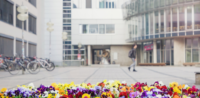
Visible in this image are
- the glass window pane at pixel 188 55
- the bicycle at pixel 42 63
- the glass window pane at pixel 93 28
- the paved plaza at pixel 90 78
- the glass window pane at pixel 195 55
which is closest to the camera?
the paved plaza at pixel 90 78

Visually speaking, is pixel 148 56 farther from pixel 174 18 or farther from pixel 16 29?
pixel 16 29

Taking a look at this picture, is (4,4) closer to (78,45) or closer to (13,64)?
(13,64)

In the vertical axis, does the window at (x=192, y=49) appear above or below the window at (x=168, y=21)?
below

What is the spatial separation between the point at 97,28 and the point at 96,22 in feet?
3.90

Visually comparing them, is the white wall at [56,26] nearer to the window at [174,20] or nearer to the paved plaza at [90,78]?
the window at [174,20]

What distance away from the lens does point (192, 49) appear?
3350 cm

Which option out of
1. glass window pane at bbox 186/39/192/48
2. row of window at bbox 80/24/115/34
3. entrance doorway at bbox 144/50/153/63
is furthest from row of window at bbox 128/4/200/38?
row of window at bbox 80/24/115/34

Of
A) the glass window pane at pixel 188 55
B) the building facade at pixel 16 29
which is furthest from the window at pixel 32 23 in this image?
the glass window pane at pixel 188 55

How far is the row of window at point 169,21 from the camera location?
3116 centimetres

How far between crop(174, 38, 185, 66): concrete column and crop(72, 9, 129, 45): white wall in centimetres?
1293

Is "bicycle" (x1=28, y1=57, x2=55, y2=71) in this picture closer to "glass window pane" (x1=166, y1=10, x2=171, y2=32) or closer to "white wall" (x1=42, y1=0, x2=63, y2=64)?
"glass window pane" (x1=166, y1=10, x2=171, y2=32)

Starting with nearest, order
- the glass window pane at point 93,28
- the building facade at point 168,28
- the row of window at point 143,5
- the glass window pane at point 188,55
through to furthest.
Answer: the building facade at point 168,28
the row of window at point 143,5
the glass window pane at point 188,55
the glass window pane at point 93,28

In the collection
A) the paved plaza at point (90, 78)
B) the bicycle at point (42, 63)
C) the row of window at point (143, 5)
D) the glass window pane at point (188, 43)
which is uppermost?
the row of window at point (143, 5)

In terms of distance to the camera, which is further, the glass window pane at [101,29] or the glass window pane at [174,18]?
the glass window pane at [101,29]
